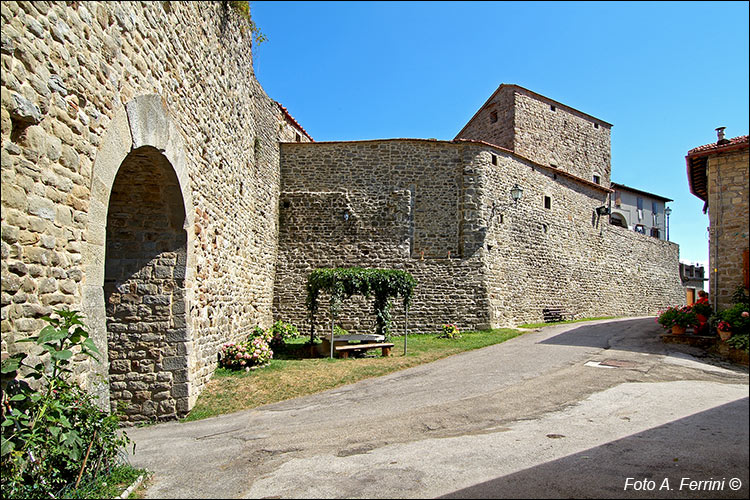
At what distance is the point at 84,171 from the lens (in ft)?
14.4

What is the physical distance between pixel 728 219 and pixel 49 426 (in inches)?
198

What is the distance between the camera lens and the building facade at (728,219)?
95.6 inches

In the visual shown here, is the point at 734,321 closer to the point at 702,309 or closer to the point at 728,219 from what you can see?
the point at 728,219

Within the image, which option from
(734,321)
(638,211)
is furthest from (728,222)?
(638,211)

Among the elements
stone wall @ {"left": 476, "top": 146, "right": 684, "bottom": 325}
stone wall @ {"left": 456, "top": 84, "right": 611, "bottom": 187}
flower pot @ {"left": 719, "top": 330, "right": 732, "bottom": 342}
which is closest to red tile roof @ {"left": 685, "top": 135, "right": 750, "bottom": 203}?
flower pot @ {"left": 719, "top": 330, "right": 732, "bottom": 342}

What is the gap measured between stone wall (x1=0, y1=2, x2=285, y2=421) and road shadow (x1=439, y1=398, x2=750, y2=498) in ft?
13.0

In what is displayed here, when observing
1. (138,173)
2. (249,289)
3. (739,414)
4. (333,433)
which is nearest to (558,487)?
(739,414)

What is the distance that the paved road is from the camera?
3641 millimetres

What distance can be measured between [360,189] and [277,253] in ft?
12.4

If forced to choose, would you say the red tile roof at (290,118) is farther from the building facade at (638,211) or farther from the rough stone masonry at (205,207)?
the building facade at (638,211)

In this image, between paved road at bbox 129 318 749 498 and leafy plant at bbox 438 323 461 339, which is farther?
leafy plant at bbox 438 323 461 339

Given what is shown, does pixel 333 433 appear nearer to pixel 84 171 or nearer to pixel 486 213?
pixel 84 171

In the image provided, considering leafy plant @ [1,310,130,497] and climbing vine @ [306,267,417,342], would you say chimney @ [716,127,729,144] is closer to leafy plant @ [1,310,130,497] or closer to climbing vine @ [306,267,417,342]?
leafy plant @ [1,310,130,497]

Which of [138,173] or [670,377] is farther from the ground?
[138,173]
